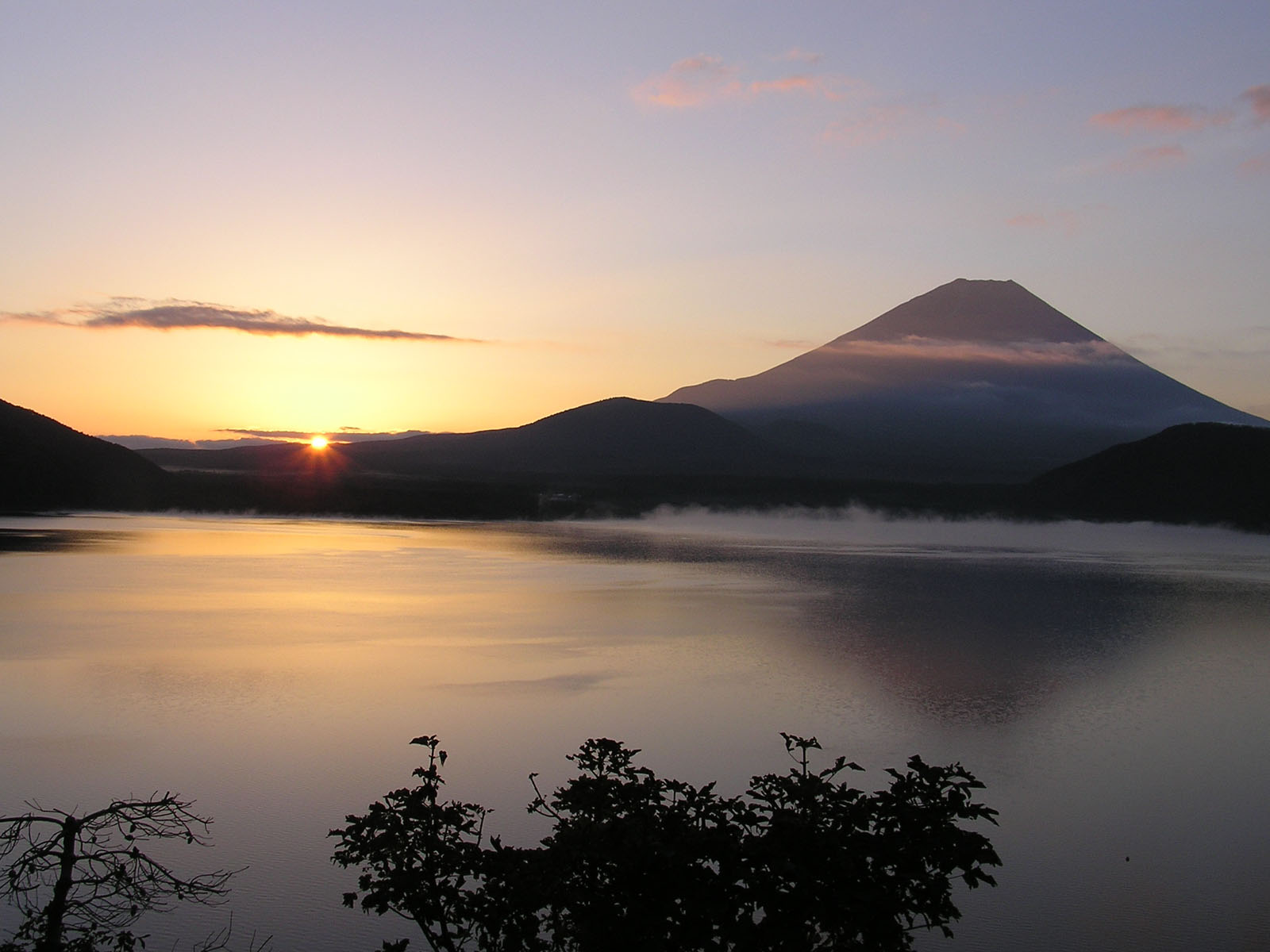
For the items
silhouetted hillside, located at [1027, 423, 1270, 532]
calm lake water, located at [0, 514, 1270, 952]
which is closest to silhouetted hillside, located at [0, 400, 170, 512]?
calm lake water, located at [0, 514, 1270, 952]

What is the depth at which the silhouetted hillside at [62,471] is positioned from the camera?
7050 cm

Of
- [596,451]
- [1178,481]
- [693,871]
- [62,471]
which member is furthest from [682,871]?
[596,451]

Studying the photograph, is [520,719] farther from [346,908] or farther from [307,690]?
[346,908]

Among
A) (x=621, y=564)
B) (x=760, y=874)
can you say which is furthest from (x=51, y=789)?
(x=621, y=564)

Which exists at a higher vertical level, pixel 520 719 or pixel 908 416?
pixel 908 416

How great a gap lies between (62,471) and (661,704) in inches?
2753

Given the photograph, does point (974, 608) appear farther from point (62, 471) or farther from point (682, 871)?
point (62, 471)

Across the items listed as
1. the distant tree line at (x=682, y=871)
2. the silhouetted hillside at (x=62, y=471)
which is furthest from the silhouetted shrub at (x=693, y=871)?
the silhouetted hillside at (x=62, y=471)

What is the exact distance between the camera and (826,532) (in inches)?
2547

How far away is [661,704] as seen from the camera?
43.3ft

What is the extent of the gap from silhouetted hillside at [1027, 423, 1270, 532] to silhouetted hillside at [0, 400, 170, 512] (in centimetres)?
6453

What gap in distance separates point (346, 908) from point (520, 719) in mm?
5119

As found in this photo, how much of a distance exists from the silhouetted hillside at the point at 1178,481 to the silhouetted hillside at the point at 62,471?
212 feet

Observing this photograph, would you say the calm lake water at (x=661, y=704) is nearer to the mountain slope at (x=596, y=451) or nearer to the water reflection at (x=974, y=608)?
the water reflection at (x=974, y=608)
